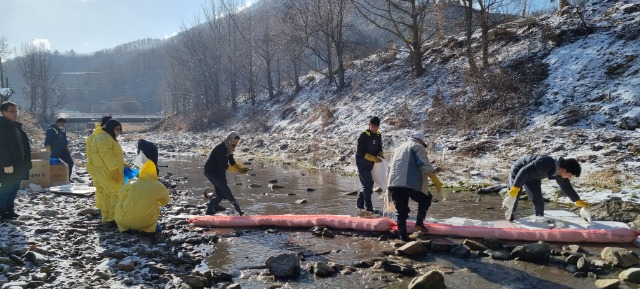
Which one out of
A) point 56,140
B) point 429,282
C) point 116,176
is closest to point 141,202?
point 116,176

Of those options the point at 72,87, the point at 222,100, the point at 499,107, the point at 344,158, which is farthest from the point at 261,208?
the point at 72,87

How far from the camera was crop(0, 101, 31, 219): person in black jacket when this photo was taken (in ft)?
24.2

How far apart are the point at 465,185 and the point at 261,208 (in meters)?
5.44

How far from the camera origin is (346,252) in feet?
21.0

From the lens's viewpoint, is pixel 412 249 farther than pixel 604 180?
No

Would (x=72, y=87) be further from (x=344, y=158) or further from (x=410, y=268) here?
(x=410, y=268)

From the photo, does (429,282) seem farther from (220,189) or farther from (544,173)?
(220,189)

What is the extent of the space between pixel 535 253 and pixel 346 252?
248 centimetres

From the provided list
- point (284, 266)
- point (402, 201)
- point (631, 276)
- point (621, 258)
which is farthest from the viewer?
point (402, 201)

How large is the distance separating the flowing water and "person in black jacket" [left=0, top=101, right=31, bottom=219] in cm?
338

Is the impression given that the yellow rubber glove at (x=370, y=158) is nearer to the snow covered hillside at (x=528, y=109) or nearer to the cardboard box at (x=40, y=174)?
the snow covered hillside at (x=528, y=109)

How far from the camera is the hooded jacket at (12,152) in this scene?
Answer: 24.2ft

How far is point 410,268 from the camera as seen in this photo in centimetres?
549

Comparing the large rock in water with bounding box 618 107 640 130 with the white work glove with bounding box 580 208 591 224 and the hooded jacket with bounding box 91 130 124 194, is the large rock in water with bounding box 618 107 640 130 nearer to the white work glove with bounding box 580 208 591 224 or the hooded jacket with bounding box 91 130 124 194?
the white work glove with bounding box 580 208 591 224
